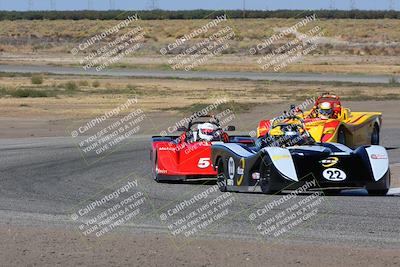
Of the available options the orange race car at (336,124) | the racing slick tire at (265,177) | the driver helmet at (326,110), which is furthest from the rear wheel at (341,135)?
the racing slick tire at (265,177)

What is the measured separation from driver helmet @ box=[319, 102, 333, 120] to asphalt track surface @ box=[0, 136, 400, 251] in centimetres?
177

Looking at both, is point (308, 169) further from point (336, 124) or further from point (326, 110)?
point (326, 110)

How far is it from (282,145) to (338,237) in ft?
16.9

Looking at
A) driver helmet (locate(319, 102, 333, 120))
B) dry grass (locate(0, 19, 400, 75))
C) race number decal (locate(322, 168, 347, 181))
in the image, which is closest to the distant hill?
dry grass (locate(0, 19, 400, 75))

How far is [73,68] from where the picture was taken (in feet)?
224

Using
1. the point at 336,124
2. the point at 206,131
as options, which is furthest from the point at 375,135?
the point at 206,131

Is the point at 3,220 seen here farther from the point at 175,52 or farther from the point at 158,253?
the point at 175,52

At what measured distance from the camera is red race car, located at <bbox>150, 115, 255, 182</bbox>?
1792 cm

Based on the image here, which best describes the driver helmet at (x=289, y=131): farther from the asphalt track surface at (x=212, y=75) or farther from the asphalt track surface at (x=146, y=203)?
the asphalt track surface at (x=212, y=75)

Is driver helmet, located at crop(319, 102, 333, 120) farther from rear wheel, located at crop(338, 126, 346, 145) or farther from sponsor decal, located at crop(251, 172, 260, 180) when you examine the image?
sponsor decal, located at crop(251, 172, 260, 180)

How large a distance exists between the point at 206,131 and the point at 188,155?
76 centimetres

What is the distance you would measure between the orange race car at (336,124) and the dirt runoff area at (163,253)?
33.8 ft

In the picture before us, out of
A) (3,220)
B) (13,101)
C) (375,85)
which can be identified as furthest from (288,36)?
(3,220)

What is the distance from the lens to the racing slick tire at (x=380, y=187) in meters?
15.5
